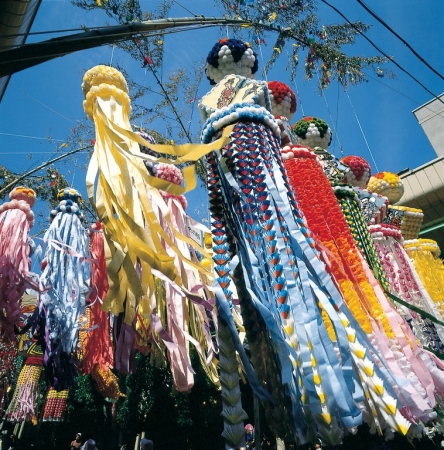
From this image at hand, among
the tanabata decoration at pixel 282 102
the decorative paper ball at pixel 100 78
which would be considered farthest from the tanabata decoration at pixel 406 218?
the decorative paper ball at pixel 100 78

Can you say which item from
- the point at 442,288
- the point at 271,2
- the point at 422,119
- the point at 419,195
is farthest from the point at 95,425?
the point at 422,119

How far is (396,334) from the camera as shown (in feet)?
3.68

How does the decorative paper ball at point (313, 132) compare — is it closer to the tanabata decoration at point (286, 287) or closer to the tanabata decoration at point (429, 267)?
the tanabata decoration at point (286, 287)

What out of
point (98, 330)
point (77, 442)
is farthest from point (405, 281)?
point (77, 442)

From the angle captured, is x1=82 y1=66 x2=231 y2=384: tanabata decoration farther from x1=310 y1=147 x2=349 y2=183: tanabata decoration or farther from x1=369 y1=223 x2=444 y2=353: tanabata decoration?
x1=369 y1=223 x2=444 y2=353: tanabata decoration

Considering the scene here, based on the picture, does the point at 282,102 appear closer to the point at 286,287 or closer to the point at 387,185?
the point at 387,185

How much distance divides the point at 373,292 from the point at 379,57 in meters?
3.01

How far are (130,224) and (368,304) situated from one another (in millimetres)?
780

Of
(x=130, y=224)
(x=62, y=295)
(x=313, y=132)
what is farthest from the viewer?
(x=313, y=132)

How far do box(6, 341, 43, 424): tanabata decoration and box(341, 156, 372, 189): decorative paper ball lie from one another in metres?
2.86

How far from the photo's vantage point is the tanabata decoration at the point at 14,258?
1.81 meters

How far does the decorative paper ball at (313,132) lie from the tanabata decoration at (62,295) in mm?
1285

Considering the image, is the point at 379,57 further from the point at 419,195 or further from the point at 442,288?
the point at 442,288

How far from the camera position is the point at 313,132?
6.63 feet
